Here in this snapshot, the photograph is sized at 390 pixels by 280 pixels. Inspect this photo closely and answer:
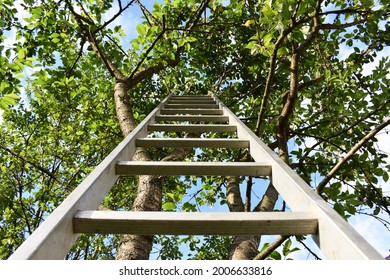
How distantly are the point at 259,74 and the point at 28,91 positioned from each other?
27.9 feet

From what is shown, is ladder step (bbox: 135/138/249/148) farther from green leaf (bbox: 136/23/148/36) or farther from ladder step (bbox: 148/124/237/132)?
green leaf (bbox: 136/23/148/36)

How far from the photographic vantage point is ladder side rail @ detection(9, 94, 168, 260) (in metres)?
1.06

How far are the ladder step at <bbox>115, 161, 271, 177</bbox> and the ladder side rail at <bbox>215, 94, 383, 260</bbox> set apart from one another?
9 cm

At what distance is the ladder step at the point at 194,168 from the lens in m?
1.90

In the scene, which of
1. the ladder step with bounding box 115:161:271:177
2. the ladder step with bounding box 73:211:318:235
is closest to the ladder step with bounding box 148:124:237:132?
the ladder step with bounding box 115:161:271:177

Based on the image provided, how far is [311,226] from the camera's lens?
129 centimetres

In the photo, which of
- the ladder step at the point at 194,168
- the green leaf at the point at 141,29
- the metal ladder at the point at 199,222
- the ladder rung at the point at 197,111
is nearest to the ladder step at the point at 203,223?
the metal ladder at the point at 199,222

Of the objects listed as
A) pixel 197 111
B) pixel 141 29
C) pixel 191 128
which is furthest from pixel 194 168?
pixel 141 29

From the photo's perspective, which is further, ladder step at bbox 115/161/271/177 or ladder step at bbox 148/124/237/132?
ladder step at bbox 148/124/237/132

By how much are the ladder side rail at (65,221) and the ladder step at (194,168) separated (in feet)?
0.38

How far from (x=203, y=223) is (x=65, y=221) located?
0.51 meters

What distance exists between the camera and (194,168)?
6.33ft
